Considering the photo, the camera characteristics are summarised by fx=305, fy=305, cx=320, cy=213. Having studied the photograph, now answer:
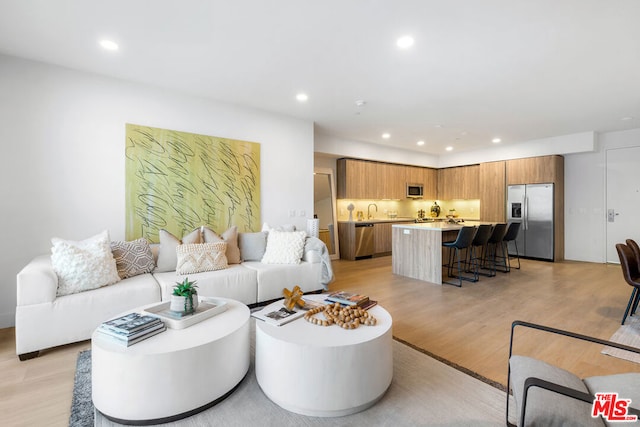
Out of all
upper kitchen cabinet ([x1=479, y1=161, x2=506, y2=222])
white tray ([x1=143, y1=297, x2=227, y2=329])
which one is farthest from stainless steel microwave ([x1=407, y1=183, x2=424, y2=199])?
white tray ([x1=143, y1=297, x2=227, y2=329])

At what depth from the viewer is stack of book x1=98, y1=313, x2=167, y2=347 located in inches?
69.7

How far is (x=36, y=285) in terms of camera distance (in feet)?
8.02

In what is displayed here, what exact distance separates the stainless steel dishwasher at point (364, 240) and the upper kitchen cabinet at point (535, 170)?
11.5 ft

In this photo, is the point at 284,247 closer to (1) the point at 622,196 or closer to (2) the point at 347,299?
(2) the point at 347,299

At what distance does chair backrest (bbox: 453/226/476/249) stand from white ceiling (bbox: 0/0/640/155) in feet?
6.03

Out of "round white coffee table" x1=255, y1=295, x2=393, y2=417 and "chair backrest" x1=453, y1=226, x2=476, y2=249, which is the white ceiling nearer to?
"chair backrest" x1=453, y1=226, x2=476, y2=249

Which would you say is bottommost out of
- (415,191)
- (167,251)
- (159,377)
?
(159,377)

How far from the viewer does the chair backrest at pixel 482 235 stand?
492cm

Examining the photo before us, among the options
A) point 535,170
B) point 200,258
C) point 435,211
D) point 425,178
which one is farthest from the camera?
point 435,211

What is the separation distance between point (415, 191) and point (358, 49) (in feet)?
19.6

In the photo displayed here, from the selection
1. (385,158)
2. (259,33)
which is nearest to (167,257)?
(259,33)

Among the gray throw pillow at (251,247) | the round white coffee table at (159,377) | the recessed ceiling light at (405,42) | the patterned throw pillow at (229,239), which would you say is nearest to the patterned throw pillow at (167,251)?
the patterned throw pillow at (229,239)

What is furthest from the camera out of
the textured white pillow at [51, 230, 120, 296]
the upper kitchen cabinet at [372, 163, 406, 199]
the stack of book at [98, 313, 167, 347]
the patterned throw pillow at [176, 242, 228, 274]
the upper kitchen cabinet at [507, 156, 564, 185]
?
the upper kitchen cabinet at [372, 163, 406, 199]

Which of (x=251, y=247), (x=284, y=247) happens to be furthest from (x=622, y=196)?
(x=251, y=247)
